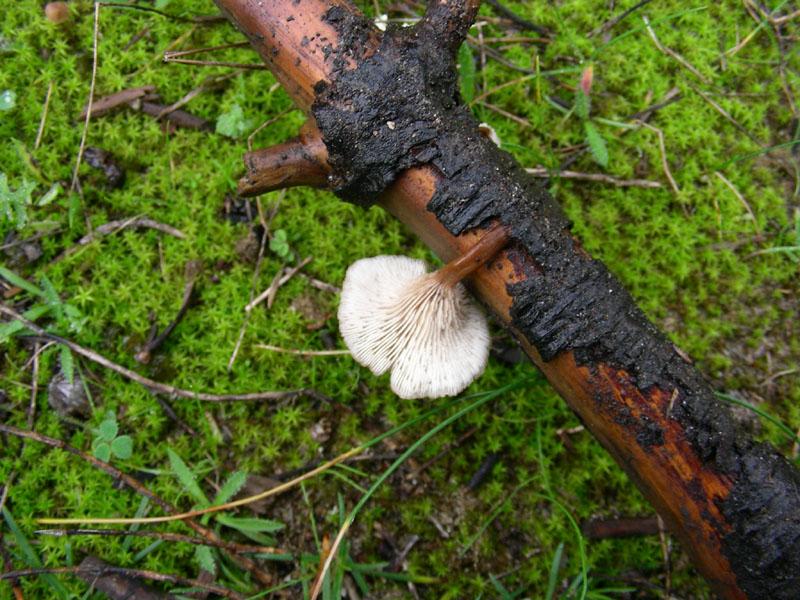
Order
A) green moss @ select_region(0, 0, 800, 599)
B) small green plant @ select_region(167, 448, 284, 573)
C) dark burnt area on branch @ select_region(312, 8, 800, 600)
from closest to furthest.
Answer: dark burnt area on branch @ select_region(312, 8, 800, 600) < small green plant @ select_region(167, 448, 284, 573) < green moss @ select_region(0, 0, 800, 599)

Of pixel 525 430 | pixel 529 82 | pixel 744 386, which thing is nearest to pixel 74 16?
pixel 529 82

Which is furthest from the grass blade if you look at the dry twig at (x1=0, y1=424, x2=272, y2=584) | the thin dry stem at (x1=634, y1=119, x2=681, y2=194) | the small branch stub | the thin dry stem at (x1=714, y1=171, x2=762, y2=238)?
the thin dry stem at (x1=714, y1=171, x2=762, y2=238)

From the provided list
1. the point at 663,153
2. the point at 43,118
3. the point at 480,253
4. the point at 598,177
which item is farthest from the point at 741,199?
the point at 43,118

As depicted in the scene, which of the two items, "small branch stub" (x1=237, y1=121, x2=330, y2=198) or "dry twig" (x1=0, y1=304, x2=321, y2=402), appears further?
"dry twig" (x1=0, y1=304, x2=321, y2=402)

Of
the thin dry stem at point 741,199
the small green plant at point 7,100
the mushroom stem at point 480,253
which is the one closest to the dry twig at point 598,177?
the thin dry stem at point 741,199

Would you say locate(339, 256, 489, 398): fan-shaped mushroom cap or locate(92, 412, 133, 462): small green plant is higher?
locate(339, 256, 489, 398): fan-shaped mushroom cap

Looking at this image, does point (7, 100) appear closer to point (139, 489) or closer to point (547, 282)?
point (139, 489)

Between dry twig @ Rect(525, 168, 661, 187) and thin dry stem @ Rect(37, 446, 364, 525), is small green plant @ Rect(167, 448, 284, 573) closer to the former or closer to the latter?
thin dry stem @ Rect(37, 446, 364, 525)
